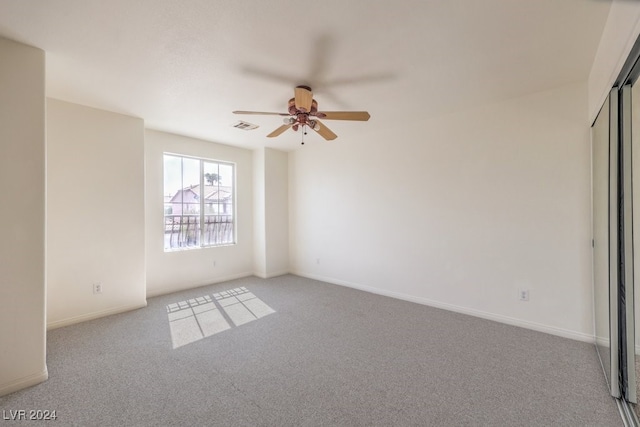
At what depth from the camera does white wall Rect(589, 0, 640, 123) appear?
1394mm

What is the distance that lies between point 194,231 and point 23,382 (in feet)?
9.44

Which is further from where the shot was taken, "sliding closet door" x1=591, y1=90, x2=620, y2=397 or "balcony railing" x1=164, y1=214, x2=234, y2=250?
"balcony railing" x1=164, y1=214, x2=234, y2=250

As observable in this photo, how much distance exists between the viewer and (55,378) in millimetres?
2074

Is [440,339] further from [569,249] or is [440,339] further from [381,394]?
[569,249]

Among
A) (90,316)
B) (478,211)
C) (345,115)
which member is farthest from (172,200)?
(478,211)

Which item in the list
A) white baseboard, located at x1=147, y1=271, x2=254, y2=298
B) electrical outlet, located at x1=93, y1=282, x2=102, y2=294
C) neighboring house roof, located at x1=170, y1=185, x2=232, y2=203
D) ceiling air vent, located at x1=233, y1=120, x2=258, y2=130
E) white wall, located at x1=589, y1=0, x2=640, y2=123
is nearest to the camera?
white wall, located at x1=589, y1=0, x2=640, y2=123

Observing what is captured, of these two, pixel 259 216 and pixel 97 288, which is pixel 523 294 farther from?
pixel 97 288

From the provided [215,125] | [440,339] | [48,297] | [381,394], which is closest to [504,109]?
[440,339]

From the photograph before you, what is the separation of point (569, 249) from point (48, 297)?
551cm

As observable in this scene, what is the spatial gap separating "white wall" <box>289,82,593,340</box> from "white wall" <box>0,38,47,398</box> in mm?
3366

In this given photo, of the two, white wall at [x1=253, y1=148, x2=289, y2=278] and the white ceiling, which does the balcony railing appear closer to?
white wall at [x1=253, y1=148, x2=289, y2=278]

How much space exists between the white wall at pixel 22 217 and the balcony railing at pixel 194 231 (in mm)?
2243

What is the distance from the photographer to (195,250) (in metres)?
4.55

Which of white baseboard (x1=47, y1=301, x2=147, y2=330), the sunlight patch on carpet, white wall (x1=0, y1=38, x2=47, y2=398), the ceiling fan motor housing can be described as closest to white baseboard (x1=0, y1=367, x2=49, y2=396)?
white wall (x1=0, y1=38, x2=47, y2=398)
